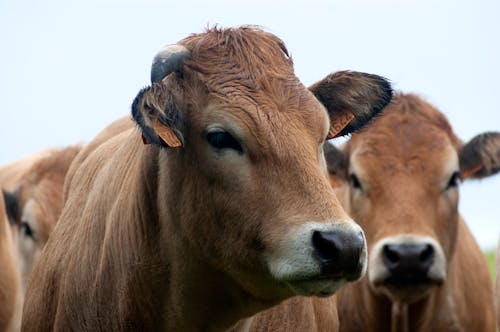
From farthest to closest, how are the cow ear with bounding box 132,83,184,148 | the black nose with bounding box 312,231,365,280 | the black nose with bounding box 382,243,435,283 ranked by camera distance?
the black nose with bounding box 382,243,435,283
the cow ear with bounding box 132,83,184,148
the black nose with bounding box 312,231,365,280

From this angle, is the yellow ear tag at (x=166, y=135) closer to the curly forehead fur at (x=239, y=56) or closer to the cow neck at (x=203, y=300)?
the curly forehead fur at (x=239, y=56)

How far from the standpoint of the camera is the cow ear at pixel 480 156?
28.9 feet

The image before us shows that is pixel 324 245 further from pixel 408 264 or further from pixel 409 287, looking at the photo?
pixel 409 287

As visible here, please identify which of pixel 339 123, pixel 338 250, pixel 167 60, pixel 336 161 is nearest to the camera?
pixel 338 250

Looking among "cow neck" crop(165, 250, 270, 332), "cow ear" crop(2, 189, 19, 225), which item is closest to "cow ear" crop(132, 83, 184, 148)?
"cow neck" crop(165, 250, 270, 332)

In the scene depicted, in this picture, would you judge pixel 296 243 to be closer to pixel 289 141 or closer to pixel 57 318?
pixel 289 141

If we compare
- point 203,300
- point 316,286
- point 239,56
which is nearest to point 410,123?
point 239,56

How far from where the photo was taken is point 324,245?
4461 millimetres

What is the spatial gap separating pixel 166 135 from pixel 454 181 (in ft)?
13.3

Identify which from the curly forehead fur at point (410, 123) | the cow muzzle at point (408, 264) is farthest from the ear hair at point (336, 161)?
the cow muzzle at point (408, 264)

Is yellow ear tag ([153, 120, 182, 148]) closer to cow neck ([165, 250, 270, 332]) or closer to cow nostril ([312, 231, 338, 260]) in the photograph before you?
cow neck ([165, 250, 270, 332])

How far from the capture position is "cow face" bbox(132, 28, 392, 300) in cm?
456

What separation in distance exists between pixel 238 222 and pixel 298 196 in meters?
0.34

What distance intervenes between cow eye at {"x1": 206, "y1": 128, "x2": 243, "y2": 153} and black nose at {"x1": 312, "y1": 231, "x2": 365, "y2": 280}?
2.08ft
